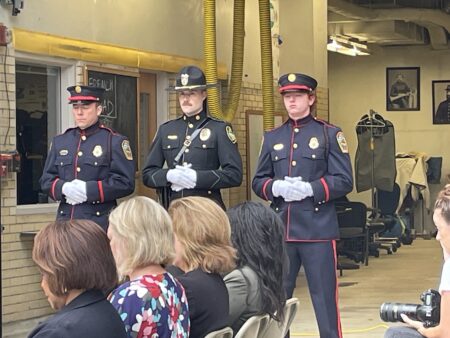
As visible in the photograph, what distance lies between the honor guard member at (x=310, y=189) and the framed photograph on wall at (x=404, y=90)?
44.7 feet

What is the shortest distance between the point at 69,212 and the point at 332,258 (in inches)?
65.1

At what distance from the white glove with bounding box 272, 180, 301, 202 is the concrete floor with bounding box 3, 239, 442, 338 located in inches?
74.5

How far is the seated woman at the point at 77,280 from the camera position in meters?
2.91

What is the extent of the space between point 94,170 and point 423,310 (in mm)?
2780

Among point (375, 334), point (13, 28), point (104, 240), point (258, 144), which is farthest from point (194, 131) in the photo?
point (258, 144)

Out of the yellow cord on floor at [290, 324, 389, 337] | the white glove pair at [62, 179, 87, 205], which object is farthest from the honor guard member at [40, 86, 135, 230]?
the yellow cord on floor at [290, 324, 389, 337]

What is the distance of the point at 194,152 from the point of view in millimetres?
6422

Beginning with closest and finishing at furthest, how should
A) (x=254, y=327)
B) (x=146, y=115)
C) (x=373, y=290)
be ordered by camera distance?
(x=254, y=327) < (x=146, y=115) < (x=373, y=290)

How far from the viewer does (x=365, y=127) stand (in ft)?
48.6

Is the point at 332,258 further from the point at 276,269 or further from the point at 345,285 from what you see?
the point at 345,285

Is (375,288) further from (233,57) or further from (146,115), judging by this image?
(146,115)

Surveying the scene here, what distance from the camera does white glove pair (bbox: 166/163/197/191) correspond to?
6.24 metres

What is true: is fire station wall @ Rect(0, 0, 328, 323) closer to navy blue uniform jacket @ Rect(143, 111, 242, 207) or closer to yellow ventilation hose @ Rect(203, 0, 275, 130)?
yellow ventilation hose @ Rect(203, 0, 275, 130)

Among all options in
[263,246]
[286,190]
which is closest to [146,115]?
[286,190]
